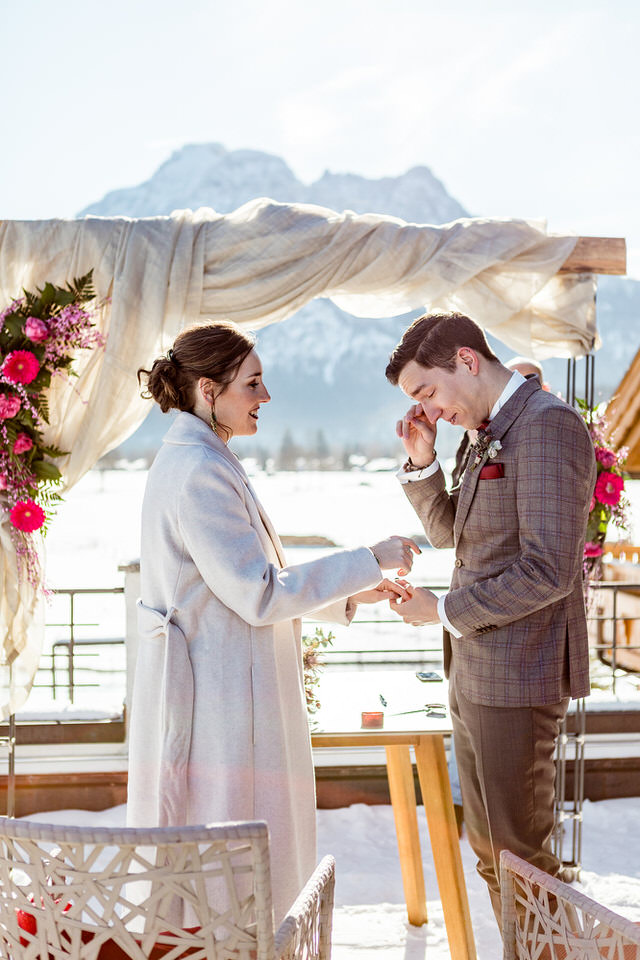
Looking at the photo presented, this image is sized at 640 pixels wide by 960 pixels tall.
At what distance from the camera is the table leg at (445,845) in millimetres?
2477

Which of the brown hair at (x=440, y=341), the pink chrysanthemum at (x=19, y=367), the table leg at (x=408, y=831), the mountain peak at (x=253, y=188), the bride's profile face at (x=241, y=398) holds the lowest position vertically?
the table leg at (x=408, y=831)

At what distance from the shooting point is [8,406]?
3350 millimetres

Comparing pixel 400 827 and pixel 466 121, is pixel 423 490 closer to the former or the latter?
pixel 400 827

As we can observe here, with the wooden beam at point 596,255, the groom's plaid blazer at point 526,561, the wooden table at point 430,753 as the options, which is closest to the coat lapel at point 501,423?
the groom's plaid blazer at point 526,561

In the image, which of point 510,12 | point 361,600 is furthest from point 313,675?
point 510,12

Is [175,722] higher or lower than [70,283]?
lower

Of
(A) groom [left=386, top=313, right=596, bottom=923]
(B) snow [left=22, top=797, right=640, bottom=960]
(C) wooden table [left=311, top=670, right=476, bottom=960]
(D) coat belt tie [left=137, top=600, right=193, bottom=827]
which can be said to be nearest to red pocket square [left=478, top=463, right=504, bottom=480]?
(A) groom [left=386, top=313, right=596, bottom=923]

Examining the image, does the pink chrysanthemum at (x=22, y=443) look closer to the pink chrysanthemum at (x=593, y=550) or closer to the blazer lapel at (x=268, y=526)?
the blazer lapel at (x=268, y=526)

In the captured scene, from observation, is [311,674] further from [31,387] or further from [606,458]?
[606,458]

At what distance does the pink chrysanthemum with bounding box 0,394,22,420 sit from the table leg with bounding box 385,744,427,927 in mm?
1843

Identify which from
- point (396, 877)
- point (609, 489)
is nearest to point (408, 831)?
point (396, 877)

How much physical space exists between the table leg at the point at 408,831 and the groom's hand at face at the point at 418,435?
1.08 m

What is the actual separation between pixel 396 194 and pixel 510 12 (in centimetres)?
14192

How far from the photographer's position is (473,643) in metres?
1.94
